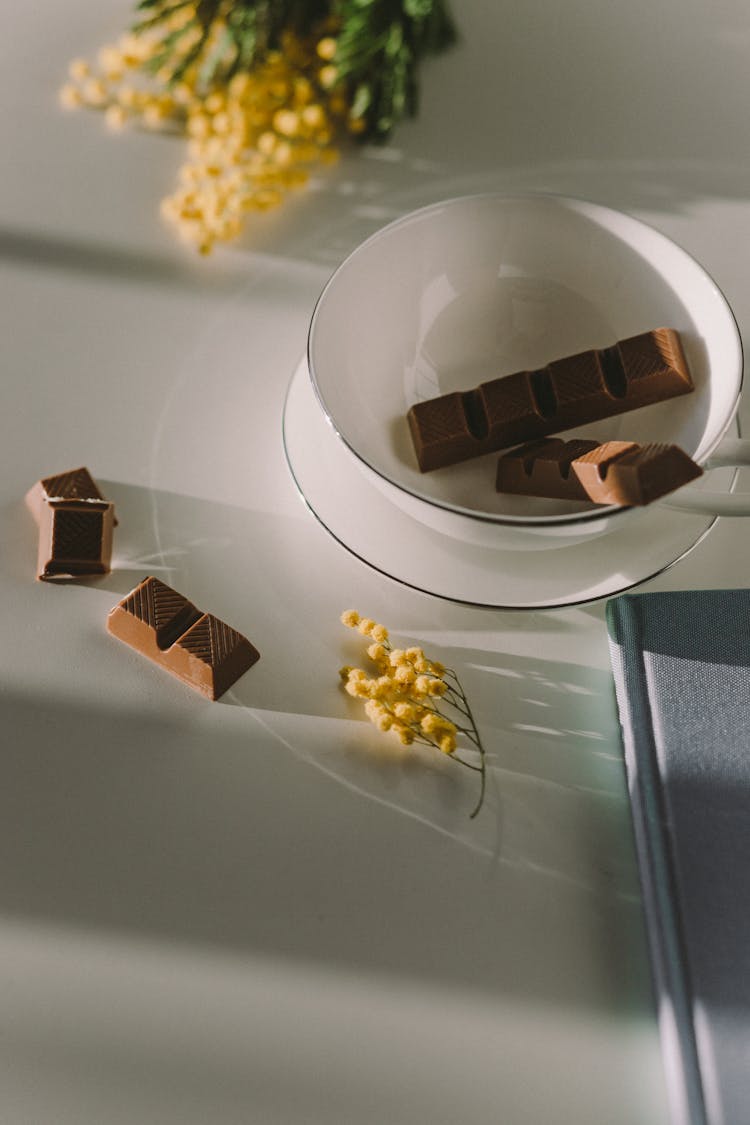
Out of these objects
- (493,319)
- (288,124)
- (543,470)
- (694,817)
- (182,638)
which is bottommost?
(694,817)

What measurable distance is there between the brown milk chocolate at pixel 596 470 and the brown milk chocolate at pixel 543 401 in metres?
0.02

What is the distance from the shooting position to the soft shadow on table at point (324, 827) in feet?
2.39

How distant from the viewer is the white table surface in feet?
2.29

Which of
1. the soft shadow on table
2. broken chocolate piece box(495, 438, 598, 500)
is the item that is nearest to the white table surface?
the soft shadow on table

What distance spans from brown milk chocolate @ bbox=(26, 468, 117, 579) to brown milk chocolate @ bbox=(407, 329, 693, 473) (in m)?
0.25

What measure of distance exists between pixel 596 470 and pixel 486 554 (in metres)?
0.12

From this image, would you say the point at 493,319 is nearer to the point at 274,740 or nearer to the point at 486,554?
the point at 486,554

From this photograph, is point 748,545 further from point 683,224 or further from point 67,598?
point 67,598

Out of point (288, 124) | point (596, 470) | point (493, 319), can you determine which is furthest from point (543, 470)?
point (288, 124)

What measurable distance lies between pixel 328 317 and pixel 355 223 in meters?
0.25

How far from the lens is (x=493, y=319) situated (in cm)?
92

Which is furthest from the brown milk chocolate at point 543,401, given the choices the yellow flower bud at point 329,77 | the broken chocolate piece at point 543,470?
the yellow flower bud at point 329,77

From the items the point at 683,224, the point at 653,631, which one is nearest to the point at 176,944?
the point at 653,631

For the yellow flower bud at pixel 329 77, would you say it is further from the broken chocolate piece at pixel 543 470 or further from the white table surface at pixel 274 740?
the broken chocolate piece at pixel 543 470
